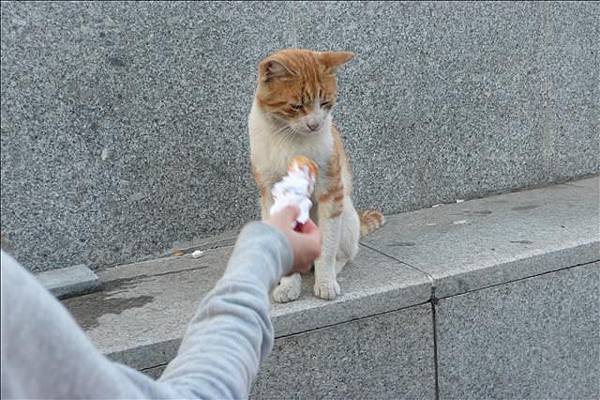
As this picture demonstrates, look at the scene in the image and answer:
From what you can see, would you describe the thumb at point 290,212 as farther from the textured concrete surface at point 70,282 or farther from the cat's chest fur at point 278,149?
the textured concrete surface at point 70,282

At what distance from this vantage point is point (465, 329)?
2.64m

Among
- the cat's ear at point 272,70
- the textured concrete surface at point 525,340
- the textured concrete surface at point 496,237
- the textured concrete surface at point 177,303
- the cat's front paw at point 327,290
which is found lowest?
the textured concrete surface at point 525,340

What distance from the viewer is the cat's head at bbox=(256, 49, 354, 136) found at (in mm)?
2486

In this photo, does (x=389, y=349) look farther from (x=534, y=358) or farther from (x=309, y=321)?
(x=534, y=358)

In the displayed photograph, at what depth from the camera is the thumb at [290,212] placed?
4.17ft

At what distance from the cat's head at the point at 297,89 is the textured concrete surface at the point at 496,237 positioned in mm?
765

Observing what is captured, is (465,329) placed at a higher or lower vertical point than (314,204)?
lower

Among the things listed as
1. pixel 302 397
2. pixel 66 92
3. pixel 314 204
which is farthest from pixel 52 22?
pixel 302 397

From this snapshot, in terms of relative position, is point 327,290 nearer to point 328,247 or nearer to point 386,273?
point 328,247

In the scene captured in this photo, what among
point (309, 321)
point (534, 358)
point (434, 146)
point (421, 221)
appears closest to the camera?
point (309, 321)

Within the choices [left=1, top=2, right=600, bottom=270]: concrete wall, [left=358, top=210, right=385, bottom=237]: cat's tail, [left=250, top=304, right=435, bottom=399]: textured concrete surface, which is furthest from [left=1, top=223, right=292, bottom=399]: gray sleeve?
[left=358, top=210, right=385, bottom=237]: cat's tail

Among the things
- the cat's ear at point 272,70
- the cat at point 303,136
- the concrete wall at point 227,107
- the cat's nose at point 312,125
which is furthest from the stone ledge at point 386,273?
the cat's ear at point 272,70

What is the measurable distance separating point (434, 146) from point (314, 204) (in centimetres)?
139

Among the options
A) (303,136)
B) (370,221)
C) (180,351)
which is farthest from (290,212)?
(370,221)
